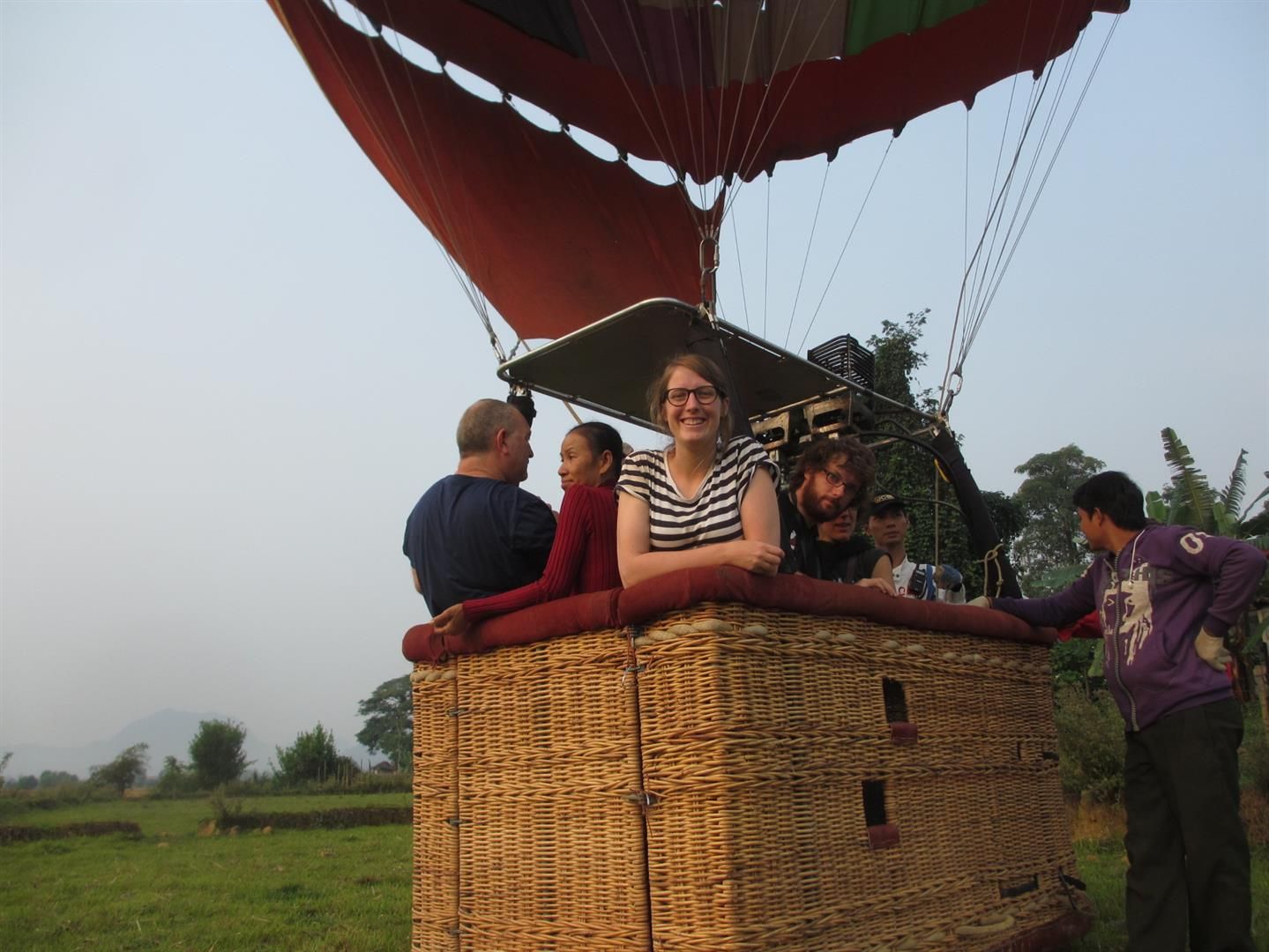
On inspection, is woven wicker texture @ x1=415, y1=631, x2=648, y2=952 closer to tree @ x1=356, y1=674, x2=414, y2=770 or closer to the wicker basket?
the wicker basket

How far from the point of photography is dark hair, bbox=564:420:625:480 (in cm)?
294

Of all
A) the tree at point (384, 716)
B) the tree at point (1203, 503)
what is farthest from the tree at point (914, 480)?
the tree at point (384, 716)

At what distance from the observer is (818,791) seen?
197 cm

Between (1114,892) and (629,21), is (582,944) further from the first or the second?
(629,21)

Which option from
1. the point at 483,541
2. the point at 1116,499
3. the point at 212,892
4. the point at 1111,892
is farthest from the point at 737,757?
the point at 212,892

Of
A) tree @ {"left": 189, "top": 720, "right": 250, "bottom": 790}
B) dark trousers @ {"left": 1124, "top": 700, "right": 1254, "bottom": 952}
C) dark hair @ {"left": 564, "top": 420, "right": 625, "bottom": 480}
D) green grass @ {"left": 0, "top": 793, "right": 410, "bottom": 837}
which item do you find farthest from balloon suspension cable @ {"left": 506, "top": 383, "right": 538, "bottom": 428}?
tree @ {"left": 189, "top": 720, "right": 250, "bottom": 790}

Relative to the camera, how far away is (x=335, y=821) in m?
13.0

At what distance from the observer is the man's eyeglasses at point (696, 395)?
224 cm

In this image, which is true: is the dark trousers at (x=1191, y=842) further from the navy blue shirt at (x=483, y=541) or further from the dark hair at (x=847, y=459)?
the navy blue shirt at (x=483, y=541)

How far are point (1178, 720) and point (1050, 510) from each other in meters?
37.0

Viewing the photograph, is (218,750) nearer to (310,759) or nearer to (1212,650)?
(310,759)

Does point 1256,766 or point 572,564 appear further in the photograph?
point 1256,766

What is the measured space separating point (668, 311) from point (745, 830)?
1.67m

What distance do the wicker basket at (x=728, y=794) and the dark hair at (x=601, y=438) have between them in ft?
2.73
